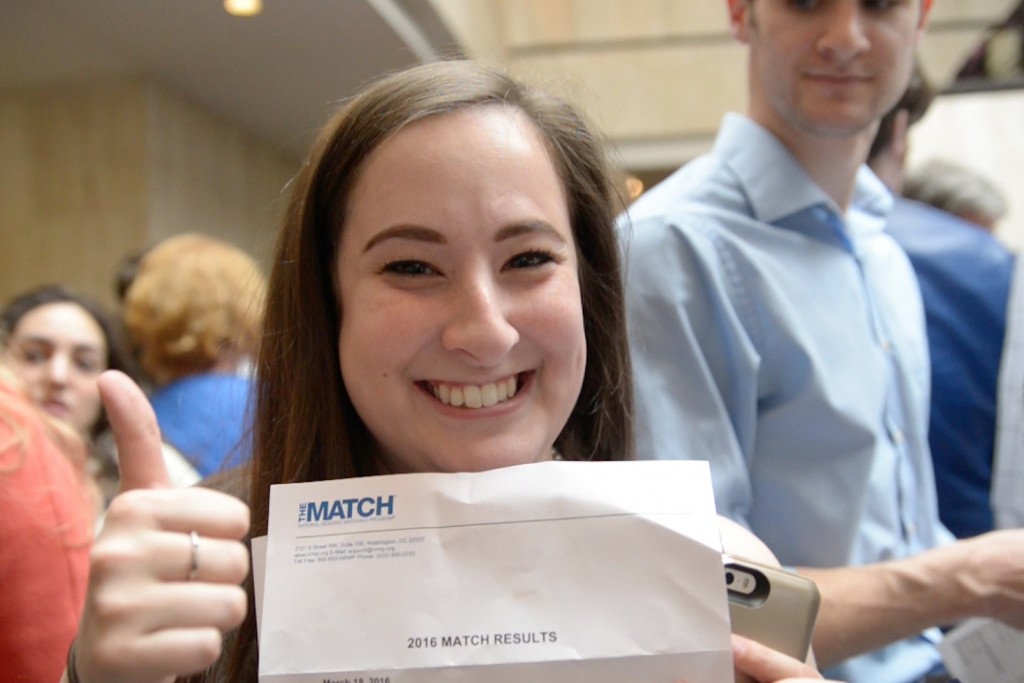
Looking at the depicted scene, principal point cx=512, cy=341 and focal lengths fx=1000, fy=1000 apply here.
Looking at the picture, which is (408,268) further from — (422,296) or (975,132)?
(975,132)

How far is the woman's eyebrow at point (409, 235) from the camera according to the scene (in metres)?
1.05

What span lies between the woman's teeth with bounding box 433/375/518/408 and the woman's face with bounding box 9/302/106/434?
81.7 inches

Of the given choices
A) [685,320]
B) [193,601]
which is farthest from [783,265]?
[193,601]

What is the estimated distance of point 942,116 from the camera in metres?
5.60

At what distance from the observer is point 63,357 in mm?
2938

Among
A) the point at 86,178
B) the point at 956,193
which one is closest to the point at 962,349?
the point at 956,193

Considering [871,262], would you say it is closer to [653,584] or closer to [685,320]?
[685,320]

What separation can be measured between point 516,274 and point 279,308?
0.32 meters

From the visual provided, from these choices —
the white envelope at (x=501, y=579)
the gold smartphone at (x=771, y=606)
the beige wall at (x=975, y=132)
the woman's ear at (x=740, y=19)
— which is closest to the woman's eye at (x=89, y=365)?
the woman's ear at (x=740, y=19)

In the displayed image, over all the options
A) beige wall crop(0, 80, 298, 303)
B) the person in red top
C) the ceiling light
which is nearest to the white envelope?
the person in red top

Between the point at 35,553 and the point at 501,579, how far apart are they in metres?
0.64

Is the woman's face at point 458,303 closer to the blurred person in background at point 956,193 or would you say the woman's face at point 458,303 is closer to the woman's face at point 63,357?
the woman's face at point 63,357

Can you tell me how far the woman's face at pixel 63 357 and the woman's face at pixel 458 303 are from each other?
6.69ft

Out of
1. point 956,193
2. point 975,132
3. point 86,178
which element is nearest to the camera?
point 956,193
